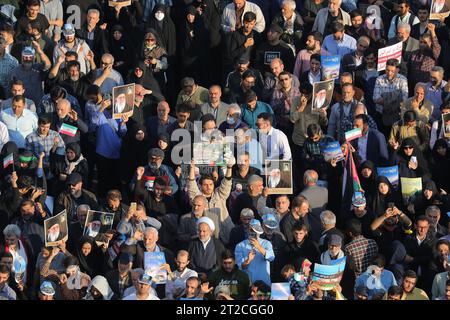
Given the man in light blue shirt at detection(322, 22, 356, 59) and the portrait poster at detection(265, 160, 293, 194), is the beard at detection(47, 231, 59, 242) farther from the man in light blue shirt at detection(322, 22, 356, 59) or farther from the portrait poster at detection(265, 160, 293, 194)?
the man in light blue shirt at detection(322, 22, 356, 59)

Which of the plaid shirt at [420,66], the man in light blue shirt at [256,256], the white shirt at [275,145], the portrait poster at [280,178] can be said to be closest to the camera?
the man in light blue shirt at [256,256]

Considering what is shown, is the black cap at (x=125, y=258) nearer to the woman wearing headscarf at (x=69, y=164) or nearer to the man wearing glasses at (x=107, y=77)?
the woman wearing headscarf at (x=69, y=164)

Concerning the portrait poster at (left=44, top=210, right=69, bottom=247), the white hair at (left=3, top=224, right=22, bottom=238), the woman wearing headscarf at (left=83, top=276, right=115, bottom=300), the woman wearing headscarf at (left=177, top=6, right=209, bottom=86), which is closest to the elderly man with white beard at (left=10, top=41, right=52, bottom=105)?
the woman wearing headscarf at (left=177, top=6, right=209, bottom=86)

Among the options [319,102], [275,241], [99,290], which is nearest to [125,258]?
[99,290]

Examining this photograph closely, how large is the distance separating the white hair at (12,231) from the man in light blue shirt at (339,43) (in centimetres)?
547

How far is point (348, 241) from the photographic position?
2541cm

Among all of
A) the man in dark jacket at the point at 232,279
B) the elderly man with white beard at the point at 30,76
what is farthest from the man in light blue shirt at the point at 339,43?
the man in dark jacket at the point at 232,279

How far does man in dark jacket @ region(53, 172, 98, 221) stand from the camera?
25.9 metres

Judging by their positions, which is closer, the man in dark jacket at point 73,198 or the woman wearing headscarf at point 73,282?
the woman wearing headscarf at point 73,282

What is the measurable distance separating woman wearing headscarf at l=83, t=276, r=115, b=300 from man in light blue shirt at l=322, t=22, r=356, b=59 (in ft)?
18.2

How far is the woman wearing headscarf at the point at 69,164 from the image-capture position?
86.8 feet
